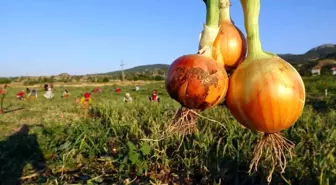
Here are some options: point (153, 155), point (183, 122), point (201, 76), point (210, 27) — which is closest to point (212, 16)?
point (210, 27)

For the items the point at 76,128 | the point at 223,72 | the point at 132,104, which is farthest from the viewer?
the point at 132,104

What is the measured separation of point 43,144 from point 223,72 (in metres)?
5.57

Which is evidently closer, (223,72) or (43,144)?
(223,72)

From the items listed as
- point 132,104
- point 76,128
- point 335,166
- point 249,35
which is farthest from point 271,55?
point 132,104

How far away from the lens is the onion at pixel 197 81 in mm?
593

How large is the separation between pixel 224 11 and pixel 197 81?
19 centimetres

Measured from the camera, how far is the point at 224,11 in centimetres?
70

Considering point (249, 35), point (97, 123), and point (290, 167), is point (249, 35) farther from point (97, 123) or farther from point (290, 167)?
point (97, 123)

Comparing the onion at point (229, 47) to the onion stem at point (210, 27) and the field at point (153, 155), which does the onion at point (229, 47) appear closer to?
the onion stem at point (210, 27)

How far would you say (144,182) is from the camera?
429 centimetres

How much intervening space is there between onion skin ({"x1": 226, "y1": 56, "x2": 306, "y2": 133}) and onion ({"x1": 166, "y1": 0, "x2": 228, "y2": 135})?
3cm

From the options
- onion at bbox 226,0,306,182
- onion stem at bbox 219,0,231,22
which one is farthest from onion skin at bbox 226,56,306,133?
onion stem at bbox 219,0,231,22

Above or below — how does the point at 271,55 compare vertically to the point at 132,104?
above

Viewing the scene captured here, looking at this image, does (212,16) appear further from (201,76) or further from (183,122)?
(183,122)
